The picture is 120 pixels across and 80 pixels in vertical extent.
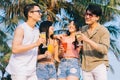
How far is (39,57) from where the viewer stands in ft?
18.3

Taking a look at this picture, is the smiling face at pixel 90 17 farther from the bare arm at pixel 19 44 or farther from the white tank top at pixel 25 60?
the bare arm at pixel 19 44

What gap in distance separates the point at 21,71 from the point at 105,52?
1066 millimetres

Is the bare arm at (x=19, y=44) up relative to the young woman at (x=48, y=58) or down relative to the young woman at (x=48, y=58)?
up

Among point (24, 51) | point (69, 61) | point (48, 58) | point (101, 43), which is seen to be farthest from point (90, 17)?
point (24, 51)

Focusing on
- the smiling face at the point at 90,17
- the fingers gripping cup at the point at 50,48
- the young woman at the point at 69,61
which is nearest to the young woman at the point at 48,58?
the fingers gripping cup at the point at 50,48

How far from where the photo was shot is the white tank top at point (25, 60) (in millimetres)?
5035

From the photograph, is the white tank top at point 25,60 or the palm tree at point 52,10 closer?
the white tank top at point 25,60

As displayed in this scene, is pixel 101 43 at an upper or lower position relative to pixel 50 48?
→ upper

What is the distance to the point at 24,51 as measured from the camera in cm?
498

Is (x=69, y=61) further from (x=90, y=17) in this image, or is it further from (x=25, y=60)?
(x=25, y=60)

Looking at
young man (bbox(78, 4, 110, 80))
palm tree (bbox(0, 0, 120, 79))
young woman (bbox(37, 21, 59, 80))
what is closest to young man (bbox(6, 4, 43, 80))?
young woman (bbox(37, 21, 59, 80))

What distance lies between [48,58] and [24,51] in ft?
2.82

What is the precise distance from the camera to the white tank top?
5.04 meters

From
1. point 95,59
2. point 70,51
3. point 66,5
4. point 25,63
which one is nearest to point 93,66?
point 95,59
